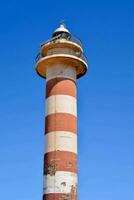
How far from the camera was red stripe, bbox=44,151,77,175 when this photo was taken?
22.0m

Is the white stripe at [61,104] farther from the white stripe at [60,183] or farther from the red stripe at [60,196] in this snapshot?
the red stripe at [60,196]

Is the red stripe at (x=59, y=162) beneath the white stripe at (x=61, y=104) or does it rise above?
beneath

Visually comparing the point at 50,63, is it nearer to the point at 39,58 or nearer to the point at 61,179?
the point at 39,58

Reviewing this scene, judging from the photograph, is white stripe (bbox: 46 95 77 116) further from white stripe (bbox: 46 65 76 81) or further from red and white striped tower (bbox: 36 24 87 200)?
white stripe (bbox: 46 65 76 81)

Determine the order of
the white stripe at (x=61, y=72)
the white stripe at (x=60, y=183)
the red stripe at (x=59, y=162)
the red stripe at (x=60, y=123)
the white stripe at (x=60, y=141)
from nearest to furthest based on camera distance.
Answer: the white stripe at (x=60, y=183) < the red stripe at (x=59, y=162) < the white stripe at (x=60, y=141) < the red stripe at (x=60, y=123) < the white stripe at (x=61, y=72)

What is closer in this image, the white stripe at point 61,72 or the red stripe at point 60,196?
the red stripe at point 60,196

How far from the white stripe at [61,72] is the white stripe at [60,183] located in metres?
6.03

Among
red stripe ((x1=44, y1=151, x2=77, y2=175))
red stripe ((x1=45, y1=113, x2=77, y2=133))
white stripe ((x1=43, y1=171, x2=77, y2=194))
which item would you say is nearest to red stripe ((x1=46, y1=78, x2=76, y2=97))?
red stripe ((x1=45, y1=113, x2=77, y2=133))

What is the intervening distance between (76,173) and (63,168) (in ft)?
3.31

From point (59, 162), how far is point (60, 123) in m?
2.30

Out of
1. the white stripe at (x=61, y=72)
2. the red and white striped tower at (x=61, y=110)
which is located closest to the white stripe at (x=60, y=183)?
the red and white striped tower at (x=61, y=110)

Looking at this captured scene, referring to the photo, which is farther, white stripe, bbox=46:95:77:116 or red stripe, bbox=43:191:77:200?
white stripe, bbox=46:95:77:116

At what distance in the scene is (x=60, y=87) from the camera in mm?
23797

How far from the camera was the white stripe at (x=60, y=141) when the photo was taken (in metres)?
22.4
